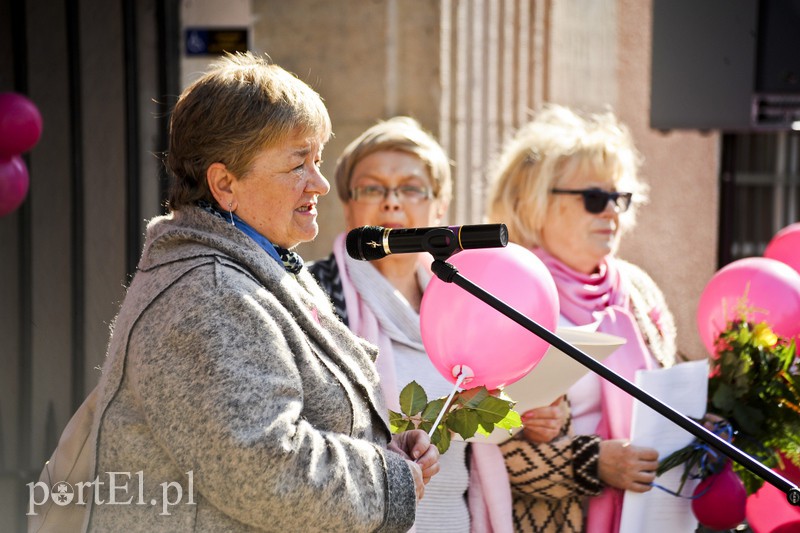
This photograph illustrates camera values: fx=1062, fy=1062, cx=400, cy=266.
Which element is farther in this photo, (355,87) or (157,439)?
(355,87)

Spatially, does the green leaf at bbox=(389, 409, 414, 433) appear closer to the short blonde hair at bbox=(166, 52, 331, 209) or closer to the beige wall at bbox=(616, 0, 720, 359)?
the short blonde hair at bbox=(166, 52, 331, 209)

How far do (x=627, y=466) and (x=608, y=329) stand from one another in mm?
514

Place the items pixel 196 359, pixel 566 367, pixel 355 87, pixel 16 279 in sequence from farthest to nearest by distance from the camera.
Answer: pixel 355 87
pixel 16 279
pixel 566 367
pixel 196 359

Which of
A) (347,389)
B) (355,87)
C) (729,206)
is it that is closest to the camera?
(347,389)

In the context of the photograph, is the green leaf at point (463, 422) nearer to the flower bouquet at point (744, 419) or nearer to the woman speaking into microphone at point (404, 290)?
the woman speaking into microphone at point (404, 290)

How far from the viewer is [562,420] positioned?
3.18 meters

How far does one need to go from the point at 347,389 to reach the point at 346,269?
1.26m

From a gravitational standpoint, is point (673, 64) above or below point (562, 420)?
above

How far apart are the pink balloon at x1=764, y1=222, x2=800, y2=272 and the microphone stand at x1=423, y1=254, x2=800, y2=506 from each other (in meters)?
1.74

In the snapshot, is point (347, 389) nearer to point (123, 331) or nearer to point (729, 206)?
point (123, 331)

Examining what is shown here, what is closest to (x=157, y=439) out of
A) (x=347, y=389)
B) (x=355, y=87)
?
(x=347, y=389)

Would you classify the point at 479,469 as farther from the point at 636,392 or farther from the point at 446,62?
the point at 446,62

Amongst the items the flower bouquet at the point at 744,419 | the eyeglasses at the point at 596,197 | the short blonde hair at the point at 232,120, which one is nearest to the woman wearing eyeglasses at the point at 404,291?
the eyeglasses at the point at 596,197

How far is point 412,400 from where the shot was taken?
2.37m
